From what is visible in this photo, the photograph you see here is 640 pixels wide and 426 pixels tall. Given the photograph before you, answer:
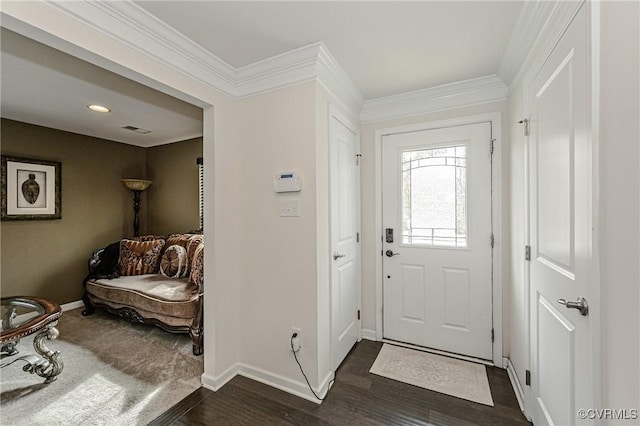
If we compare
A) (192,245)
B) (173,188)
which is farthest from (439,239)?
(173,188)

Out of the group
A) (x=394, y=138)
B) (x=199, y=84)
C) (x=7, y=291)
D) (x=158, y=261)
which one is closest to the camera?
(x=199, y=84)

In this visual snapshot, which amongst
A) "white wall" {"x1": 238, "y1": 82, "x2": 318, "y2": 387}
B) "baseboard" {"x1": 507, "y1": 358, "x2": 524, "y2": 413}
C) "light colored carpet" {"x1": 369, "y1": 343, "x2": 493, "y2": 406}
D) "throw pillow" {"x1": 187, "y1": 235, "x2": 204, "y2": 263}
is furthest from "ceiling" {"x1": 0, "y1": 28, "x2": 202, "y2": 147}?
"baseboard" {"x1": 507, "y1": 358, "x2": 524, "y2": 413}

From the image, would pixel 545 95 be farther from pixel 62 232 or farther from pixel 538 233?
pixel 62 232

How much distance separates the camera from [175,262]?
3184 millimetres

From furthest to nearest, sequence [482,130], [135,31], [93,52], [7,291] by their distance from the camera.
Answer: [7,291]
[482,130]
[135,31]
[93,52]

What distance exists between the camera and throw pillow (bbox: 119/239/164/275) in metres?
3.37

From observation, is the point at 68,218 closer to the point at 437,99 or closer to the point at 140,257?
the point at 140,257

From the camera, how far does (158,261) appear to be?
3.44 meters

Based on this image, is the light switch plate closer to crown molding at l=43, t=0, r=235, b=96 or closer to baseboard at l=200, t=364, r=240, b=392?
crown molding at l=43, t=0, r=235, b=96

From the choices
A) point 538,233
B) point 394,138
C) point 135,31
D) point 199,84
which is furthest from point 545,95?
point 135,31

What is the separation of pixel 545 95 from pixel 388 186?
1387 millimetres

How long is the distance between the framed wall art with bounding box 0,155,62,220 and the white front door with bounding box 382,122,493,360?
4.20 m

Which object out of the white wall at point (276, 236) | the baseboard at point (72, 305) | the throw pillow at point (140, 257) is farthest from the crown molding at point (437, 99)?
the baseboard at point (72, 305)

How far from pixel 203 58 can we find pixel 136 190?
3.34 meters
